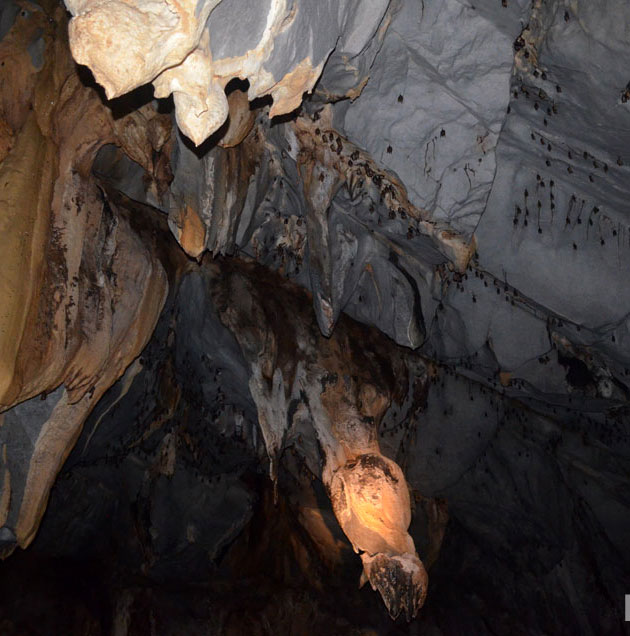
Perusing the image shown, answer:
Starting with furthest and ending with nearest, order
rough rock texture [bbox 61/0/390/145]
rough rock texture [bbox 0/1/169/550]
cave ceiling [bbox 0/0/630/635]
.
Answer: rough rock texture [bbox 0/1/169/550] < cave ceiling [bbox 0/0/630/635] < rough rock texture [bbox 61/0/390/145]

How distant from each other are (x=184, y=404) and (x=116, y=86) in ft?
24.6

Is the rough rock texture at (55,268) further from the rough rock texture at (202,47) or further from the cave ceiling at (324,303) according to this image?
the rough rock texture at (202,47)

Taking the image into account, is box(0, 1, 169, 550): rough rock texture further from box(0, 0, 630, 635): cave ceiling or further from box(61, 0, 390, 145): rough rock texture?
box(61, 0, 390, 145): rough rock texture

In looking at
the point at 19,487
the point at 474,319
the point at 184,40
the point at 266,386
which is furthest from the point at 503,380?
the point at 184,40

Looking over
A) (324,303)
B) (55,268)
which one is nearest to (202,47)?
(55,268)

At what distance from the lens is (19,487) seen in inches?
245

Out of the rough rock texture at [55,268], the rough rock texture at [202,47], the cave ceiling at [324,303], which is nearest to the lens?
the rough rock texture at [202,47]

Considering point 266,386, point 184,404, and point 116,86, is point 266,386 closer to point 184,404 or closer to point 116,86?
point 184,404

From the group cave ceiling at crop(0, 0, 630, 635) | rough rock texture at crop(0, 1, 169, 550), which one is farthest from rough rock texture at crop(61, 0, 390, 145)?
rough rock texture at crop(0, 1, 169, 550)

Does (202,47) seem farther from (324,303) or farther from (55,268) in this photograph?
Answer: (324,303)

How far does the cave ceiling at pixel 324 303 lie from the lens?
481cm

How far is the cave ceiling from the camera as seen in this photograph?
4809mm

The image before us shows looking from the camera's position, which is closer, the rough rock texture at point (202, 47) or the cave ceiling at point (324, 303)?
the rough rock texture at point (202, 47)

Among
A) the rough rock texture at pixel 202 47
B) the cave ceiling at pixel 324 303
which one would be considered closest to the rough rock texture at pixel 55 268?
the cave ceiling at pixel 324 303
